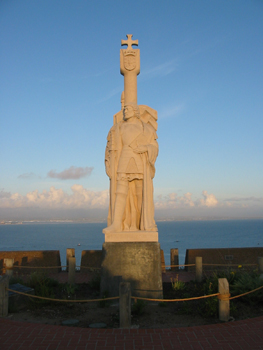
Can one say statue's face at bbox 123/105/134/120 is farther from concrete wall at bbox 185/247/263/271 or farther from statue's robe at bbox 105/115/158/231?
concrete wall at bbox 185/247/263/271

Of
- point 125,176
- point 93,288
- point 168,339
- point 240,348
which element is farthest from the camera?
point 93,288

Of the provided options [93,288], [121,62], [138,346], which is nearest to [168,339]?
[138,346]

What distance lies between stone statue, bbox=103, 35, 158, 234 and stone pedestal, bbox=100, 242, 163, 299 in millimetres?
606

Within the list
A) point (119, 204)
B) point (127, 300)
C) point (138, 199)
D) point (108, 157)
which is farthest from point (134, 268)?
point (108, 157)

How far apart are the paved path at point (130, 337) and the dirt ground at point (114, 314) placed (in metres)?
0.53

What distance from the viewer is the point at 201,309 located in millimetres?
6613

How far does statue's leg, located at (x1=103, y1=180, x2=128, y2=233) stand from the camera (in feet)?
27.0

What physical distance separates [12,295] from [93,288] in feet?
8.95

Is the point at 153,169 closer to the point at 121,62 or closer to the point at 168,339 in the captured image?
A: the point at 121,62

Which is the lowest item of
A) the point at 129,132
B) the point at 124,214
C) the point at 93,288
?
the point at 93,288

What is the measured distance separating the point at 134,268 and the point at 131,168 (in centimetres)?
263

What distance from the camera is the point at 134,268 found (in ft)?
25.1

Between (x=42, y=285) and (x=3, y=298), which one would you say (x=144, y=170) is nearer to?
(x=42, y=285)

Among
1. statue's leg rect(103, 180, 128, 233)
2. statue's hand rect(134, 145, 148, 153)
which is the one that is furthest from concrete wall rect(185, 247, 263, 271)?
statue's hand rect(134, 145, 148, 153)
